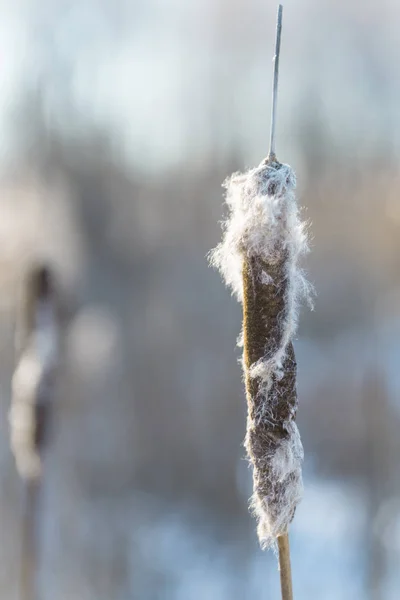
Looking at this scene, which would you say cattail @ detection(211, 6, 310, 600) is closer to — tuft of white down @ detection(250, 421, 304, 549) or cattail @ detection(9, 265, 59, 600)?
tuft of white down @ detection(250, 421, 304, 549)

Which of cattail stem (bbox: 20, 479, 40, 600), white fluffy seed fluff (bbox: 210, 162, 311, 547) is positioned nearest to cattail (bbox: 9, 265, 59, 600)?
cattail stem (bbox: 20, 479, 40, 600)

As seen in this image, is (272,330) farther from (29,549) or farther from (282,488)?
(29,549)

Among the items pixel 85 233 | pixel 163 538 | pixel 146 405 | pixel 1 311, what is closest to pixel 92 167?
pixel 85 233

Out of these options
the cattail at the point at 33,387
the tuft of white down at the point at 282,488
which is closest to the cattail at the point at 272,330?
the tuft of white down at the point at 282,488

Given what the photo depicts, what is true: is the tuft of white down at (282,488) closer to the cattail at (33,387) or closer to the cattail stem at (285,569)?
the cattail stem at (285,569)

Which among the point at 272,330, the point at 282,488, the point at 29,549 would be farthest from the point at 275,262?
the point at 29,549

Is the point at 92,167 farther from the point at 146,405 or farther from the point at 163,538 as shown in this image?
the point at 163,538
